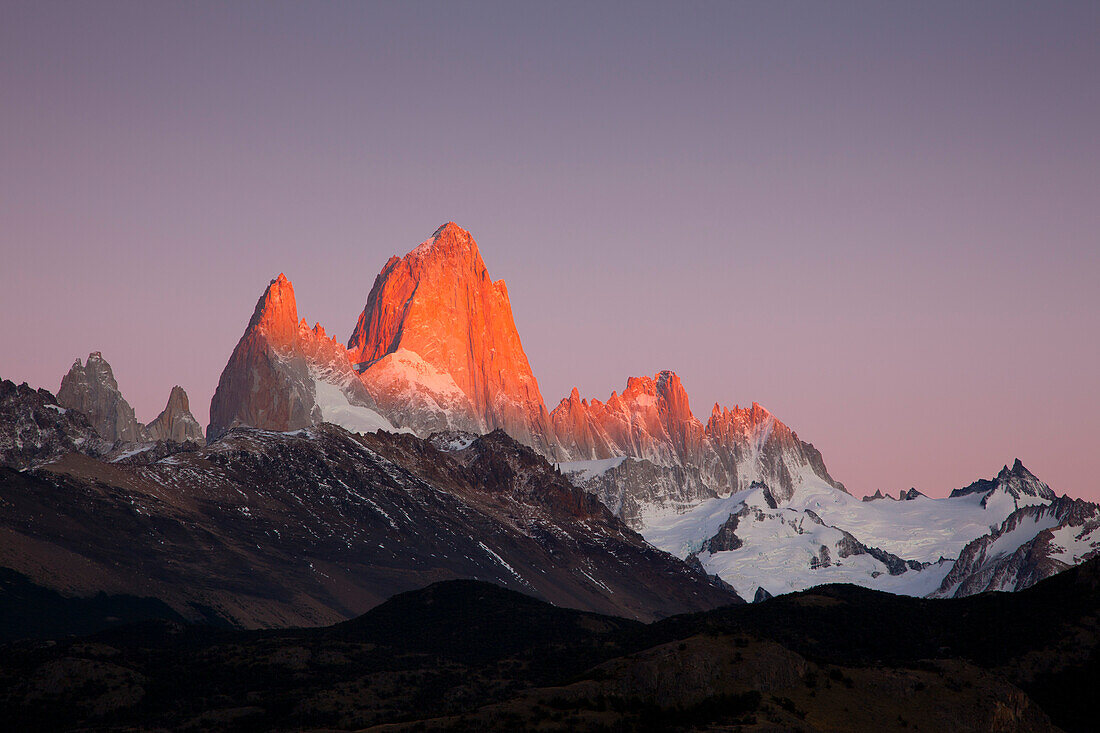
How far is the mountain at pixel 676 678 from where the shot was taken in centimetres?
12250

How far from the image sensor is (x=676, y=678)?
125750 millimetres

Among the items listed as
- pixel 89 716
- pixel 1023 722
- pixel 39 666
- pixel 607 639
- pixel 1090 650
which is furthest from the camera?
pixel 607 639

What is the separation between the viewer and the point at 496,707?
408ft

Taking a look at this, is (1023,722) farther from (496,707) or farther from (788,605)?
(788,605)

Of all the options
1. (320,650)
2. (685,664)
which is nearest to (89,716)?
(320,650)

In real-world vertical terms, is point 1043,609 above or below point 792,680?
above

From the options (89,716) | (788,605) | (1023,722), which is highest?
(788,605)

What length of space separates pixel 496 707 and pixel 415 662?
7175 centimetres

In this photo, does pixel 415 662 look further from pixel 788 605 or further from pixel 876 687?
pixel 876 687

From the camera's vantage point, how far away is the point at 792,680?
12531 cm

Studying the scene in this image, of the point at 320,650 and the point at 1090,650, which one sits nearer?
the point at 1090,650

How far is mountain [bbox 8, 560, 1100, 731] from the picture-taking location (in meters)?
122

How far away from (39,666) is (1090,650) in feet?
437

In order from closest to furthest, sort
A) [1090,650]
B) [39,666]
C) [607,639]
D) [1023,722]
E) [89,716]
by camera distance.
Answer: [1023,722], [1090,650], [89,716], [39,666], [607,639]
